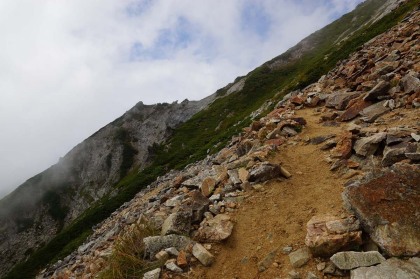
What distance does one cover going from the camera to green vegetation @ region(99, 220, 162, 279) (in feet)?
29.5

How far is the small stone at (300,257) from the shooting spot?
7949 mm

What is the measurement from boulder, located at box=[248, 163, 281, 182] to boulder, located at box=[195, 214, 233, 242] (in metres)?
2.32

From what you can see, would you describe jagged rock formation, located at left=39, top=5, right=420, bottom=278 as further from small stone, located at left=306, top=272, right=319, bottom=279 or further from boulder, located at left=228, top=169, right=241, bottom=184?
small stone, located at left=306, top=272, right=319, bottom=279

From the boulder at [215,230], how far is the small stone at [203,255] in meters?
0.58

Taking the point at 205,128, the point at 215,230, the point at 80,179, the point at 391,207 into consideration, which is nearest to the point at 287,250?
the point at 215,230

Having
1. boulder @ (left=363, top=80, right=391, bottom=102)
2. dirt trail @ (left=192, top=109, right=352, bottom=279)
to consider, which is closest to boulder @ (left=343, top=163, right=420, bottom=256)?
dirt trail @ (left=192, top=109, right=352, bottom=279)

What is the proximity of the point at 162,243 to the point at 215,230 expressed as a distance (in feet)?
5.31

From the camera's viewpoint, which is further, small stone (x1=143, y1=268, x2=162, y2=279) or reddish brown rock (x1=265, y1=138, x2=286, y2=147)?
reddish brown rock (x1=265, y1=138, x2=286, y2=147)

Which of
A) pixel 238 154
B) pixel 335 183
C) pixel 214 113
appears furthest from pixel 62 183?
pixel 335 183

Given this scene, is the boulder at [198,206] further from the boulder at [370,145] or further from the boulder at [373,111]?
the boulder at [373,111]

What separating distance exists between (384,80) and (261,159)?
9354 mm

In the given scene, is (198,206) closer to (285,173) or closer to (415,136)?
(285,173)

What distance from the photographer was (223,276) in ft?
28.2

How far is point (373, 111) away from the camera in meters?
16.3
